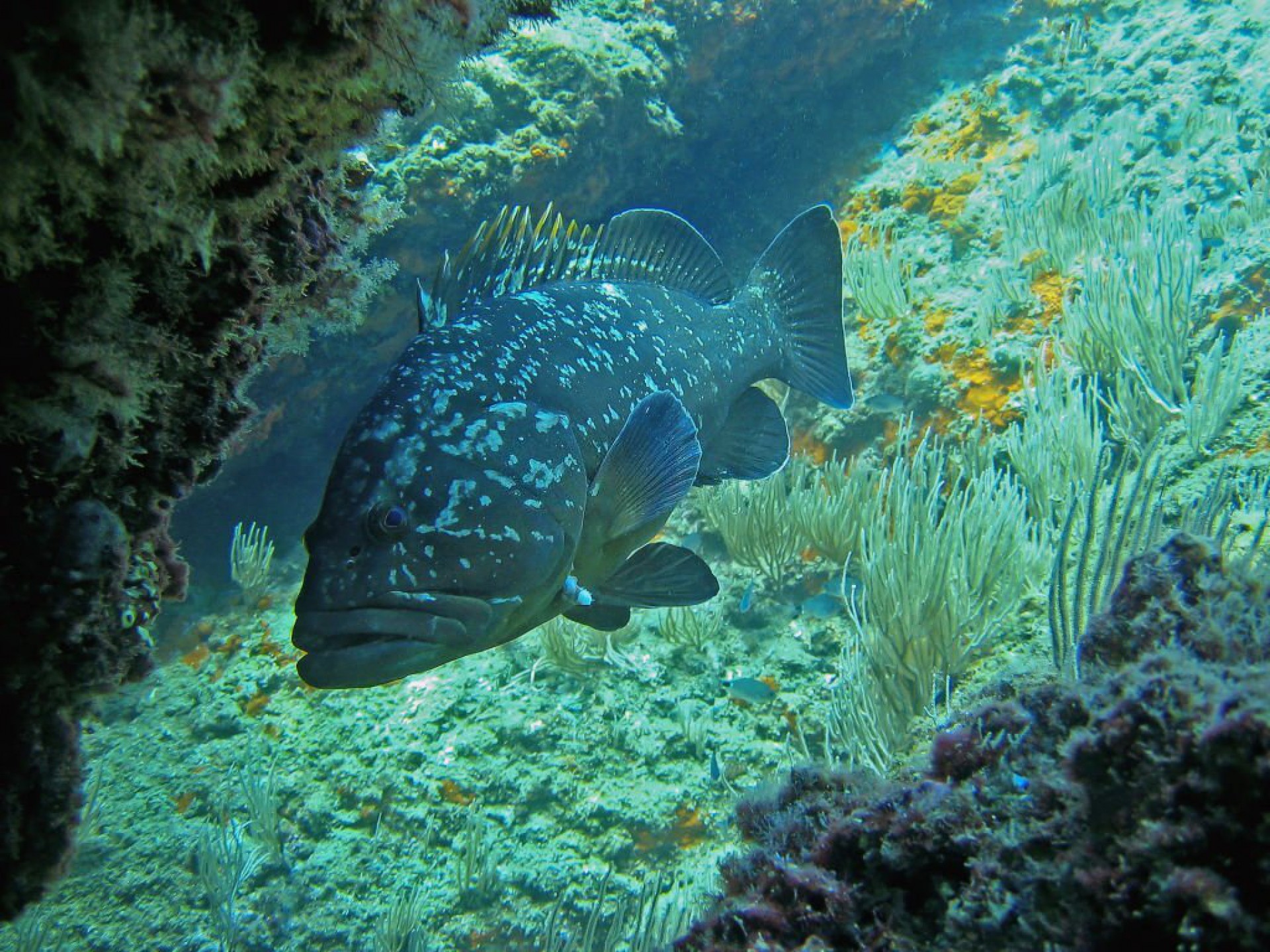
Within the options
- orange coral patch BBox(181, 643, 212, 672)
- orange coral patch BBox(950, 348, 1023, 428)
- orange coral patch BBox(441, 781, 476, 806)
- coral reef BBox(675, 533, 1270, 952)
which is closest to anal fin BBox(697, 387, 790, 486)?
orange coral patch BBox(950, 348, 1023, 428)

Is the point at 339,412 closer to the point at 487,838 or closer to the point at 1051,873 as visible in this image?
the point at 487,838

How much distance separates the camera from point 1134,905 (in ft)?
3.97

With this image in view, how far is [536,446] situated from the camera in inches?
109

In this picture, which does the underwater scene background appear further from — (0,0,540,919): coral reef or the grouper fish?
the grouper fish

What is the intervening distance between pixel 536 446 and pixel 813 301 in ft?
9.30

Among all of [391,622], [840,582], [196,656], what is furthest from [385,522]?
[196,656]

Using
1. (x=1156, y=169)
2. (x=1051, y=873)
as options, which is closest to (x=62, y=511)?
(x=1051, y=873)

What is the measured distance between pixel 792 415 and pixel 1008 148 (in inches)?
180

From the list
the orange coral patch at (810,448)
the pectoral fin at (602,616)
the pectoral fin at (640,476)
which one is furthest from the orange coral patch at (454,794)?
the orange coral patch at (810,448)

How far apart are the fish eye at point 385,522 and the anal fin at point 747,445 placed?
2.07 meters

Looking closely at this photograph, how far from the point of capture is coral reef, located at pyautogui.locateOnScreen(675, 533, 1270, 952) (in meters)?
1.15

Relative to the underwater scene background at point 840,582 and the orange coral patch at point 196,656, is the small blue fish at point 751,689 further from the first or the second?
the orange coral patch at point 196,656

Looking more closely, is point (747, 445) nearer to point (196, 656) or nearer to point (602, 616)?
point (602, 616)

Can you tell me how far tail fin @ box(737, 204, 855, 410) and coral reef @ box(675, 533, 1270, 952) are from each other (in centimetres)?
297
